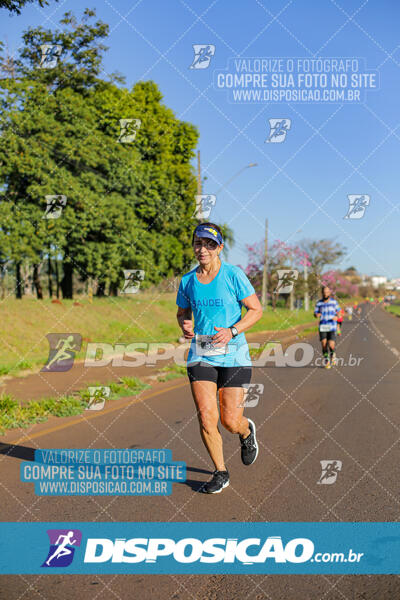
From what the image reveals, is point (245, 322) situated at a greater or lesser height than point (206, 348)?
greater

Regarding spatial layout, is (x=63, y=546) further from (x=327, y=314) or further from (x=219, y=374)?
(x=327, y=314)

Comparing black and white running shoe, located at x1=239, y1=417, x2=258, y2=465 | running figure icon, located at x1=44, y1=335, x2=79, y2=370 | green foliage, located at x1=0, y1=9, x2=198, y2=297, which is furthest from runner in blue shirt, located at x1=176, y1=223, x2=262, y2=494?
green foliage, located at x1=0, y1=9, x2=198, y2=297

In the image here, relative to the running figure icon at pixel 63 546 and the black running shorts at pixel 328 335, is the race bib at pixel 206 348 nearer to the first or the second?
the running figure icon at pixel 63 546

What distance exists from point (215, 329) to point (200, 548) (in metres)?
1.60

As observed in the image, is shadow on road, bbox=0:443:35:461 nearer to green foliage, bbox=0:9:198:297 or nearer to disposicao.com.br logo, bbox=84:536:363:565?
disposicao.com.br logo, bbox=84:536:363:565

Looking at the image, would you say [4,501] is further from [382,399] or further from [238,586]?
[382,399]

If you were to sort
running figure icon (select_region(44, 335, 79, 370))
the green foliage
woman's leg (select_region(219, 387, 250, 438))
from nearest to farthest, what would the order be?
woman's leg (select_region(219, 387, 250, 438))
running figure icon (select_region(44, 335, 79, 370))
the green foliage

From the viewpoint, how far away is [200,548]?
3.93 meters

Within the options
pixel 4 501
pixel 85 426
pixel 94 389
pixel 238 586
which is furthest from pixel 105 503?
pixel 94 389

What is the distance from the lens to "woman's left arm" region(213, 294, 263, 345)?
4727 mm

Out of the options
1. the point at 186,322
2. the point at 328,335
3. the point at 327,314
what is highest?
the point at 327,314

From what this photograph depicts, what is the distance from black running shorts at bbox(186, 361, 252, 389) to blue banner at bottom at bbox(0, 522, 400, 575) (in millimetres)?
1116

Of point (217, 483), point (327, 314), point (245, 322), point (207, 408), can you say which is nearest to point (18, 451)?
point (217, 483)

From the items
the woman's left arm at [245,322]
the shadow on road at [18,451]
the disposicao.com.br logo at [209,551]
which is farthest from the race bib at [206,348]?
the shadow on road at [18,451]
